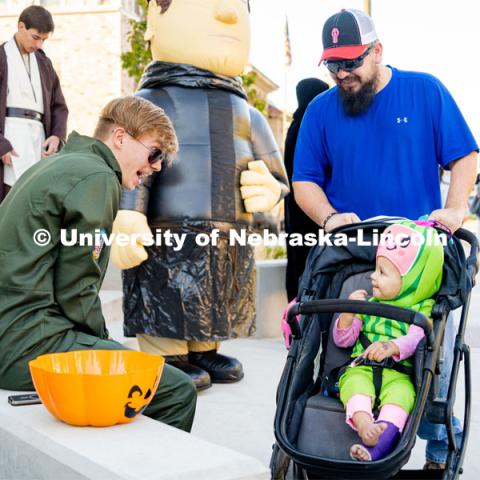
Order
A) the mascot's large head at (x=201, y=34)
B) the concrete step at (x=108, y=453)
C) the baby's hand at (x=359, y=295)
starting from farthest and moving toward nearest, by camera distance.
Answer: the mascot's large head at (x=201, y=34)
the baby's hand at (x=359, y=295)
the concrete step at (x=108, y=453)

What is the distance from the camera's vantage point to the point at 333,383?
2.82 metres

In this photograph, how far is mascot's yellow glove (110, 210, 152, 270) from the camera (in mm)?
4301

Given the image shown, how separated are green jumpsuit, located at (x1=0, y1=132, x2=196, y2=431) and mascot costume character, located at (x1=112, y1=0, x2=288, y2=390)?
1567mm

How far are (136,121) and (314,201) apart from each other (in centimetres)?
81

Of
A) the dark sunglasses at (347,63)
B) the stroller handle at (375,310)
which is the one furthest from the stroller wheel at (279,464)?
the dark sunglasses at (347,63)

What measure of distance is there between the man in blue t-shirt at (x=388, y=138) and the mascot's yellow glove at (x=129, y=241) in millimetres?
1362

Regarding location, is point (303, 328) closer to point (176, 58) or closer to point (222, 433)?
point (222, 433)

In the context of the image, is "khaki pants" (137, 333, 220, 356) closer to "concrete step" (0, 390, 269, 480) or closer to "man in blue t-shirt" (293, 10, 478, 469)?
"man in blue t-shirt" (293, 10, 478, 469)

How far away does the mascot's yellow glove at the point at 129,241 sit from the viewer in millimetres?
4301

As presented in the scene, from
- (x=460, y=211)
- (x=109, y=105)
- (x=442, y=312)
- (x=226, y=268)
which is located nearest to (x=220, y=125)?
(x=226, y=268)

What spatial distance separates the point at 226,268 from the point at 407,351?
2.11 meters

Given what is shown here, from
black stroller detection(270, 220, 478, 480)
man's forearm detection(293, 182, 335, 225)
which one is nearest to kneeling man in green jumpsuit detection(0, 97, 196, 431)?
black stroller detection(270, 220, 478, 480)

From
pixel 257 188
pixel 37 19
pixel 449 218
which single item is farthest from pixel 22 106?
pixel 449 218

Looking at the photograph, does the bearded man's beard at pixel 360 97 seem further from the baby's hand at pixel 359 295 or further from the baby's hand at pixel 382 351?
the baby's hand at pixel 382 351
